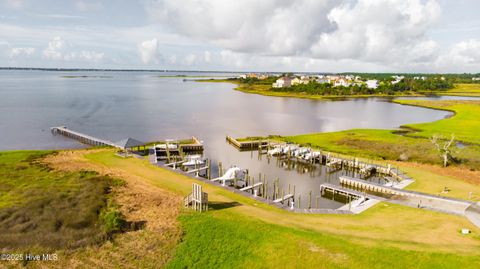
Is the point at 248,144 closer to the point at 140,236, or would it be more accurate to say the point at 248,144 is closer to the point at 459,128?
the point at 140,236

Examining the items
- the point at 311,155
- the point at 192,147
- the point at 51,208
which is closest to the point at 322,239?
the point at 51,208

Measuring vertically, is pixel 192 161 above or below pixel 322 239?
above

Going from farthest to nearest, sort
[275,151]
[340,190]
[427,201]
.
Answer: [275,151] < [340,190] < [427,201]

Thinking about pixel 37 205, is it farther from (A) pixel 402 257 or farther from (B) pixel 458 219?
(B) pixel 458 219

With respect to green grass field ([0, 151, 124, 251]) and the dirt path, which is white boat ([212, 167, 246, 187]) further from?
green grass field ([0, 151, 124, 251])

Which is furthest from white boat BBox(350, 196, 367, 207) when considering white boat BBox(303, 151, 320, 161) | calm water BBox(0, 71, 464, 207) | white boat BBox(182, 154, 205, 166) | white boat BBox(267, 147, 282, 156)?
white boat BBox(267, 147, 282, 156)
